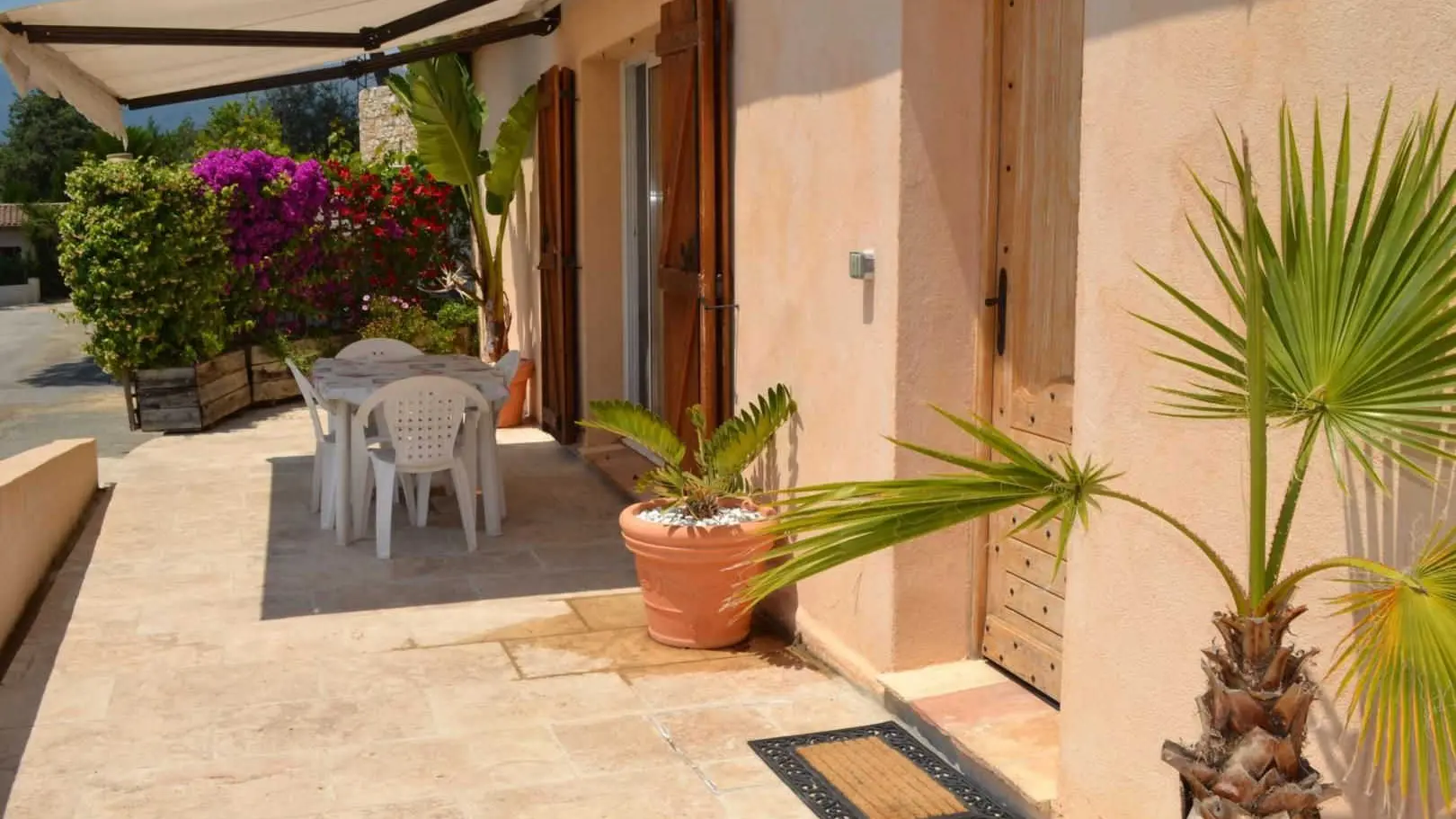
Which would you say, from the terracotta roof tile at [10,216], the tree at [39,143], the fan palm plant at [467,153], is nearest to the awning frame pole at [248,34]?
the fan palm plant at [467,153]

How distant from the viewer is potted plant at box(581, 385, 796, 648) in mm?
5105

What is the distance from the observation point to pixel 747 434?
206 inches

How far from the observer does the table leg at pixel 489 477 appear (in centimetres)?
716

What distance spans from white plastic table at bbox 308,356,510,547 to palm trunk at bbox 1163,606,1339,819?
200 inches

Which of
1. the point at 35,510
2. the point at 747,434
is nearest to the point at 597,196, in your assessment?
the point at 35,510

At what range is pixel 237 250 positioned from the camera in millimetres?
11531

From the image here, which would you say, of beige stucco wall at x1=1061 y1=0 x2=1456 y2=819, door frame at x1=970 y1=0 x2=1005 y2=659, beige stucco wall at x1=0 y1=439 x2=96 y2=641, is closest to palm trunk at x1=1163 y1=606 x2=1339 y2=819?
beige stucco wall at x1=1061 y1=0 x2=1456 y2=819

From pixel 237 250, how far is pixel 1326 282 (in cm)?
1079

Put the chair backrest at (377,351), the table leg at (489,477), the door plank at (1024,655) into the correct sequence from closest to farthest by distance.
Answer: the door plank at (1024,655) → the table leg at (489,477) → the chair backrest at (377,351)

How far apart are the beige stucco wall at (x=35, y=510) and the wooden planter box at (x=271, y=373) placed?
3794 millimetres

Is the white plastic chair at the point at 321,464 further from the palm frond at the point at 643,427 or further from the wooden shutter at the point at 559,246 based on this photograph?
the palm frond at the point at 643,427

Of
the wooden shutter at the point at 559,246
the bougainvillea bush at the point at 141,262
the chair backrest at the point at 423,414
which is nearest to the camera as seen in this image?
the chair backrest at the point at 423,414

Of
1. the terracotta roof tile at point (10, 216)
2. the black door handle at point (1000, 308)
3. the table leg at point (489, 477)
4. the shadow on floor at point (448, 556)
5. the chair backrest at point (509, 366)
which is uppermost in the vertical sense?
the terracotta roof tile at point (10, 216)

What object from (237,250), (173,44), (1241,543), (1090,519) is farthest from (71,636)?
(237,250)
